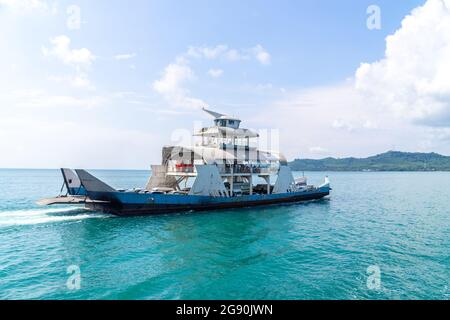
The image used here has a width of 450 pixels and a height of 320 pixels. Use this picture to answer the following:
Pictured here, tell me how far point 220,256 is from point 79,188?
75.9ft

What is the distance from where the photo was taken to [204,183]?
113 ft

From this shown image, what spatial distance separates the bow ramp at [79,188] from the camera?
94.8ft

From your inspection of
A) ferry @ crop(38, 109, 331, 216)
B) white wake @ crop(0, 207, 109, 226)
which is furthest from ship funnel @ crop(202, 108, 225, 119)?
white wake @ crop(0, 207, 109, 226)

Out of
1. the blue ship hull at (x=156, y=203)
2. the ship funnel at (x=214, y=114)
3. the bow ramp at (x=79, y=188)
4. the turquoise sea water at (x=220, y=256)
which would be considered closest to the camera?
the turquoise sea water at (x=220, y=256)

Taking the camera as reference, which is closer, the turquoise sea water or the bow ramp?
the turquoise sea water

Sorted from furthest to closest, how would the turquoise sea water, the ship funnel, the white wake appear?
1. the ship funnel
2. the white wake
3. the turquoise sea water

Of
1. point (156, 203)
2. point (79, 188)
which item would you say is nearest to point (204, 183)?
point (156, 203)

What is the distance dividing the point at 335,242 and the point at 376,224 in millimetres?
10293

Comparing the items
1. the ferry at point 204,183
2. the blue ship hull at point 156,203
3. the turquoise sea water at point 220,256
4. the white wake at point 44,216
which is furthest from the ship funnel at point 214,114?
the white wake at point 44,216

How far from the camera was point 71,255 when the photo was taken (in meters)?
18.2

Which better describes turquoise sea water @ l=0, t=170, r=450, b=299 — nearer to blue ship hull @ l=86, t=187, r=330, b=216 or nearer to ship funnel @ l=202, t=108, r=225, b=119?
blue ship hull @ l=86, t=187, r=330, b=216

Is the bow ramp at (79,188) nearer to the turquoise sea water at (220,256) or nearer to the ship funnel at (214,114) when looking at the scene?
the turquoise sea water at (220,256)

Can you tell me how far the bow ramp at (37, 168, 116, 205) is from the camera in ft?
94.8

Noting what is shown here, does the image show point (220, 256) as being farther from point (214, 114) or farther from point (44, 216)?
point (214, 114)
